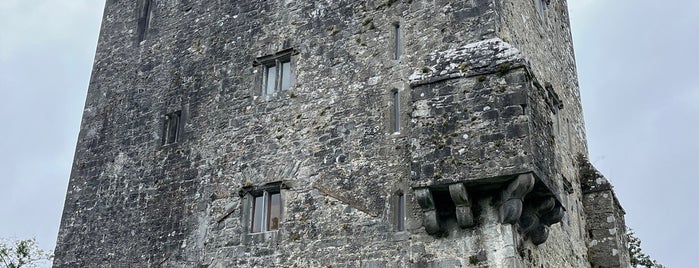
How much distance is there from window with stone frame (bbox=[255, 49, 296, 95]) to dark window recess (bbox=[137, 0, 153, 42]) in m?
4.78

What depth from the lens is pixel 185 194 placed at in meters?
18.5

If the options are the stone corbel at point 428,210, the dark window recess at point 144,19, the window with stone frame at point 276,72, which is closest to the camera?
the stone corbel at point 428,210

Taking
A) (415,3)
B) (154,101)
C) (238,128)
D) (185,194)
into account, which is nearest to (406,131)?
(415,3)

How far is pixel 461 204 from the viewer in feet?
45.9

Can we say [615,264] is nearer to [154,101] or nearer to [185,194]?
[185,194]

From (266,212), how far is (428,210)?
14.1ft

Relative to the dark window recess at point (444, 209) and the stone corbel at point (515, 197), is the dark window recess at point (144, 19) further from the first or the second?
the stone corbel at point (515, 197)

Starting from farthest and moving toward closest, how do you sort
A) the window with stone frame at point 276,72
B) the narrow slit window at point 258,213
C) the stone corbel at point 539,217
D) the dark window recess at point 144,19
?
the dark window recess at point 144,19
the window with stone frame at point 276,72
the narrow slit window at point 258,213
the stone corbel at point 539,217

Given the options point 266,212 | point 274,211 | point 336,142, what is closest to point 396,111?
point 336,142

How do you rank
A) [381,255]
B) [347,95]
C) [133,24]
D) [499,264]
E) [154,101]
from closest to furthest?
1. [499,264]
2. [381,255]
3. [347,95]
4. [154,101]
5. [133,24]

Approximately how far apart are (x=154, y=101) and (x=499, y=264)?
10592 millimetres

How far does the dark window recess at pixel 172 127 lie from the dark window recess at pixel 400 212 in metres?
6.68

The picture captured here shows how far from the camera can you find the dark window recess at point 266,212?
17.0m

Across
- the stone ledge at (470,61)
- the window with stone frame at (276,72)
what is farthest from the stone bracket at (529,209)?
the window with stone frame at (276,72)
